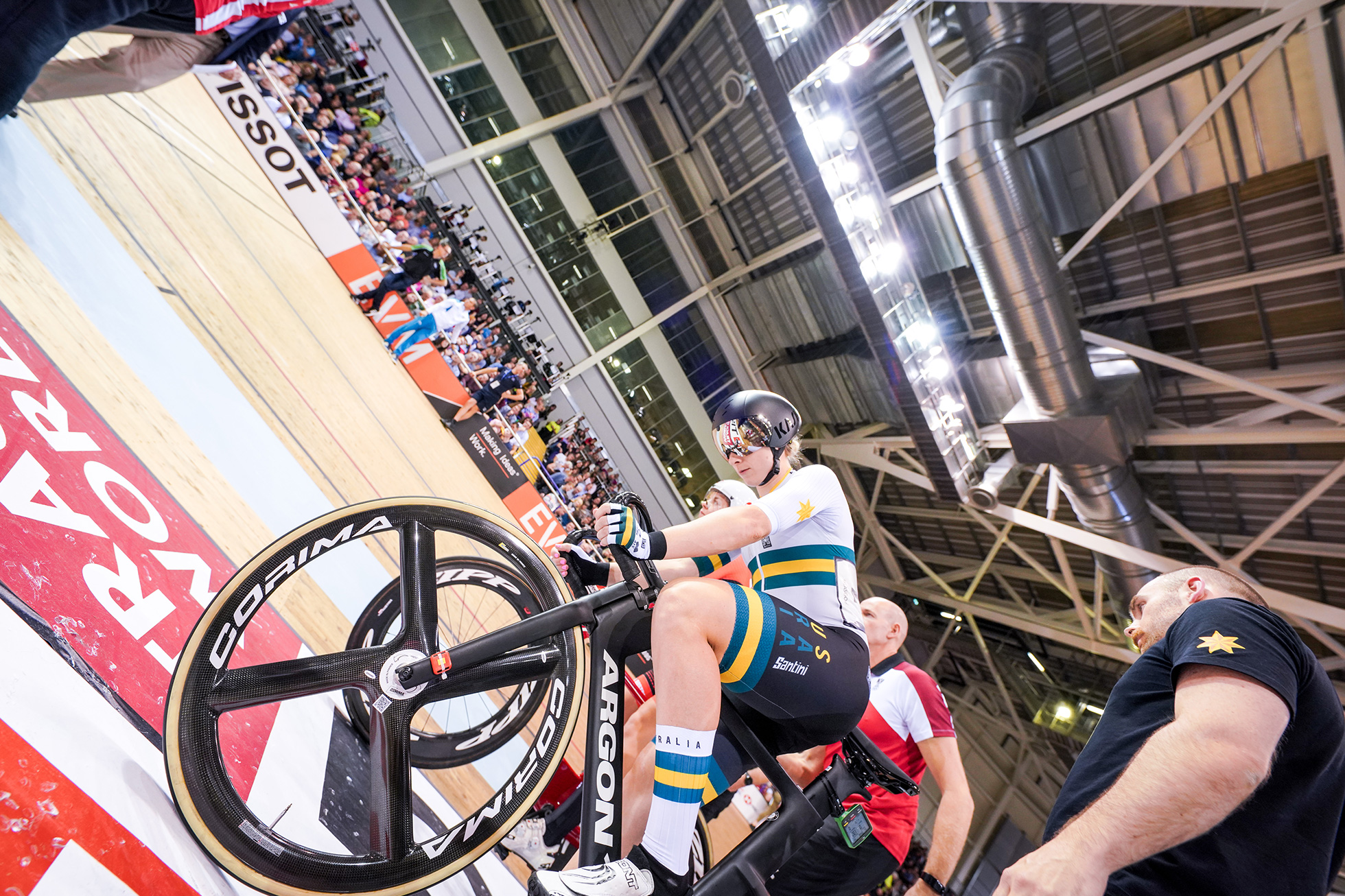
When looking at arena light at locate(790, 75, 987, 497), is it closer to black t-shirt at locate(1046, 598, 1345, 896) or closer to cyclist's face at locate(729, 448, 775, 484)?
cyclist's face at locate(729, 448, 775, 484)

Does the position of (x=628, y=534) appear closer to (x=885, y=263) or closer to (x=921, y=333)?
(x=885, y=263)

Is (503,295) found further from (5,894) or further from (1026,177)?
(5,894)

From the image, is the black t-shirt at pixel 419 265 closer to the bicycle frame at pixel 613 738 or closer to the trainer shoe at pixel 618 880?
the bicycle frame at pixel 613 738

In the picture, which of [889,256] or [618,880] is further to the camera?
[889,256]

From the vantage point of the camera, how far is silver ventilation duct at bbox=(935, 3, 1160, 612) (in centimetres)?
654

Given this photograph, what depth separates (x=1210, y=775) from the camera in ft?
4.13

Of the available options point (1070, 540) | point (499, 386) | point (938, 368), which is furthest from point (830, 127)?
point (1070, 540)

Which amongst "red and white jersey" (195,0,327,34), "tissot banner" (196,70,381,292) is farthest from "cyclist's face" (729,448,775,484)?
"tissot banner" (196,70,381,292)

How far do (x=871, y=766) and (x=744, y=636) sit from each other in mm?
902

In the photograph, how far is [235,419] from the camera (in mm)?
3199

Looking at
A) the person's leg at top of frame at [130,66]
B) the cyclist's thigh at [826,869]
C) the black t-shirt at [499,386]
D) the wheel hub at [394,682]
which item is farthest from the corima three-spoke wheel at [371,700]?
the black t-shirt at [499,386]

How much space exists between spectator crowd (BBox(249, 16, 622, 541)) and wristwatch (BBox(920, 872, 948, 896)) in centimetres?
630

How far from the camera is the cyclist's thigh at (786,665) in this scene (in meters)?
1.92

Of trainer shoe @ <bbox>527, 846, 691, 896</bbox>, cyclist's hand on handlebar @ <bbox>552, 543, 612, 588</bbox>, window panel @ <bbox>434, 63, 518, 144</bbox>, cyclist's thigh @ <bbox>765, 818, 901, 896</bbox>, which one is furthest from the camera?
window panel @ <bbox>434, 63, 518, 144</bbox>
